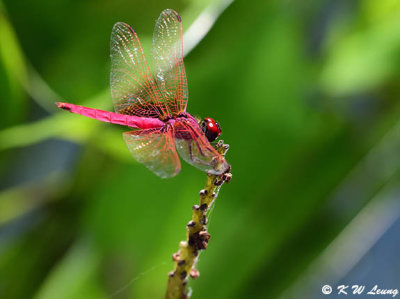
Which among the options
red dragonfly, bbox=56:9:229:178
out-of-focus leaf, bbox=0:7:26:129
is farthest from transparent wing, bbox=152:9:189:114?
out-of-focus leaf, bbox=0:7:26:129

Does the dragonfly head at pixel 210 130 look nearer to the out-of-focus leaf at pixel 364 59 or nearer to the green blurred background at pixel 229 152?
the green blurred background at pixel 229 152

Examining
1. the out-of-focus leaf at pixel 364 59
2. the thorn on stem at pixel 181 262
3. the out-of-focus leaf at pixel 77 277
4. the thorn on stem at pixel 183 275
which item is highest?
the out-of-focus leaf at pixel 364 59

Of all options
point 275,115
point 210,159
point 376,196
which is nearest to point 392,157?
point 376,196

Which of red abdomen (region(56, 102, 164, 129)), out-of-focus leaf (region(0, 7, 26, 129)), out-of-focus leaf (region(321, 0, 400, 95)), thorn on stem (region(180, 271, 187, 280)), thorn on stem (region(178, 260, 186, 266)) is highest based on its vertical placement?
out-of-focus leaf (region(321, 0, 400, 95))

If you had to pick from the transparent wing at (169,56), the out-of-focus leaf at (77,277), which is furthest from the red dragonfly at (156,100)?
the out-of-focus leaf at (77,277)

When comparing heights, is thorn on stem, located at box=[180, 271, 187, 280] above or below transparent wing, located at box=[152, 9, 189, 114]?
below

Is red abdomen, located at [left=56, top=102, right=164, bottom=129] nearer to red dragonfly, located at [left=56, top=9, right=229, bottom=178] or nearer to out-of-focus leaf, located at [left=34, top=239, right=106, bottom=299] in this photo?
red dragonfly, located at [left=56, top=9, right=229, bottom=178]

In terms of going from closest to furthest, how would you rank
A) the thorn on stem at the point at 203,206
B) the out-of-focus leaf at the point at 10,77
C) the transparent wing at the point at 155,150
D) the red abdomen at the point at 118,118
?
the thorn on stem at the point at 203,206, the transparent wing at the point at 155,150, the red abdomen at the point at 118,118, the out-of-focus leaf at the point at 10,77
